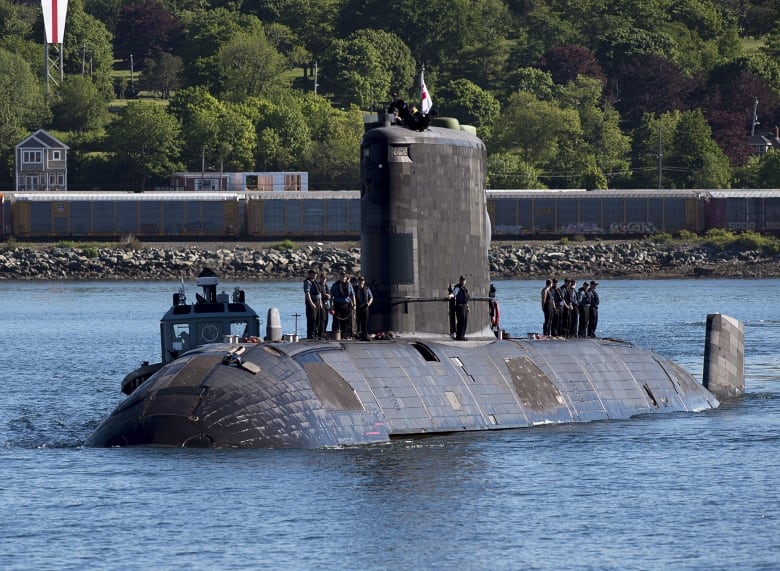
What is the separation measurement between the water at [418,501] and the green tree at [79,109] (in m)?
130

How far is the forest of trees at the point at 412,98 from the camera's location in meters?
150

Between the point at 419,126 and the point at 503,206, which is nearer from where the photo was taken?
the point at 419,126

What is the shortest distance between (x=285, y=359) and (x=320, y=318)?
16.2 ft

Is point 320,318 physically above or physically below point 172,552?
above

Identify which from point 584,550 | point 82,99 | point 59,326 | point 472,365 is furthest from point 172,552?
point 82,99

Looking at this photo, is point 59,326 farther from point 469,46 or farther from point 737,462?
point 469,46

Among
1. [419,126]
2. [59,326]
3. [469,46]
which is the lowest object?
[59,326]

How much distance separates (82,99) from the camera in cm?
16675

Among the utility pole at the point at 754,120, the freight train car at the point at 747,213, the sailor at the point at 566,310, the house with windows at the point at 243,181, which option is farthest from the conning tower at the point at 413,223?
the utility pole at the point at 754,120

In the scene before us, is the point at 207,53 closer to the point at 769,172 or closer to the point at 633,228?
the point at 769,172

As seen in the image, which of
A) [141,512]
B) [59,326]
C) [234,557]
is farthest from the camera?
[59,326]

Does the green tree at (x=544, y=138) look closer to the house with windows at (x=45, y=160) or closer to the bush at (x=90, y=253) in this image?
the house with windows at (x=45, y=160)

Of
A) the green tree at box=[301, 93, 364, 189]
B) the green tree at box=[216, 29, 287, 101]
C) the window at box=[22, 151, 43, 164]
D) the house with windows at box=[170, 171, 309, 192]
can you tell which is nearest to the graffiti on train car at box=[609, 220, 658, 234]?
the green tree at box=[301, 93, 364, 189]

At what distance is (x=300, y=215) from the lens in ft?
420
